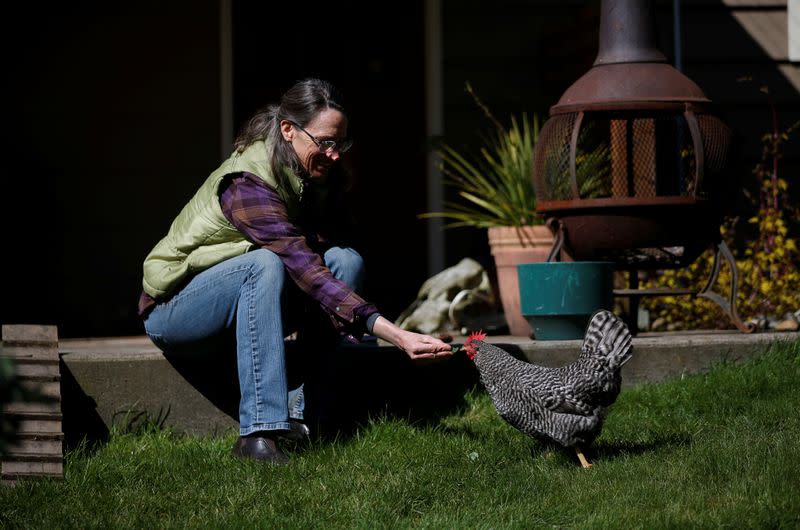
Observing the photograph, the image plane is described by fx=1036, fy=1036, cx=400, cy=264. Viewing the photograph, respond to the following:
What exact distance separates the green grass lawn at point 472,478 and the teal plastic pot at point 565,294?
1.39 ft

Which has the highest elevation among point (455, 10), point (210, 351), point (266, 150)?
point (455, 10)

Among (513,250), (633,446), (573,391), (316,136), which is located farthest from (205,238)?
(513,250)

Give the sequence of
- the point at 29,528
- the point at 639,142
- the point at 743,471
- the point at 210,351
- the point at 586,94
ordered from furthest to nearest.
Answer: the point at 639,142
the point at 586,94
the point at 210,351
the point at 743,471
the point at 29,528

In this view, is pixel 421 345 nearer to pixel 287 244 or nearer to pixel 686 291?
pixel 287 244

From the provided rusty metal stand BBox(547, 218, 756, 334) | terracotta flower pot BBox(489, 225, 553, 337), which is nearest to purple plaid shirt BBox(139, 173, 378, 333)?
rusty metal stand BBox(547, 218, 756, 334)

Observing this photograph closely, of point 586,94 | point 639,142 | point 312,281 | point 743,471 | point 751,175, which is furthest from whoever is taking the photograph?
point 751,175

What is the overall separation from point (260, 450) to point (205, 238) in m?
0.76

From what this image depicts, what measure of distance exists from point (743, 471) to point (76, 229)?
4749mm

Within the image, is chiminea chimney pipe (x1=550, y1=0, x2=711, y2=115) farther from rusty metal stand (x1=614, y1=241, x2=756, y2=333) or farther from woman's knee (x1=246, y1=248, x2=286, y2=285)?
woman's knee (x1=246, y1=248, x2=286, y2=285)

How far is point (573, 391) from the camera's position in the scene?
3348 mm

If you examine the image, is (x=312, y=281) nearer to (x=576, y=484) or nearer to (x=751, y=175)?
(x=576, y=484)

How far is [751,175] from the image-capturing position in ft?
21.4

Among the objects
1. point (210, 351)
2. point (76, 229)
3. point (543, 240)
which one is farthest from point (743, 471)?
point (76, 229)

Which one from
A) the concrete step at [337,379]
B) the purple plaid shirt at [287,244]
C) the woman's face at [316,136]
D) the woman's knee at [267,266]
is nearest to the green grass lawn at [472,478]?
the concrete step at [337,379]
